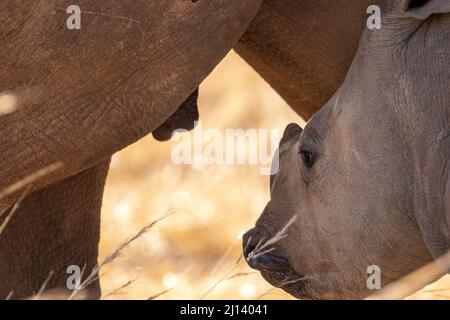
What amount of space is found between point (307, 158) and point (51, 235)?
1.20 metres

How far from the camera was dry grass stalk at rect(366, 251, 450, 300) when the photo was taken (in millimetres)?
3938

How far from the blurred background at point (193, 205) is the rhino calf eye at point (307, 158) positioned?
3.17 metres

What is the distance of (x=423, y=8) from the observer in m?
3.71

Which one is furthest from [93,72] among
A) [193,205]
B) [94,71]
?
[193,205]

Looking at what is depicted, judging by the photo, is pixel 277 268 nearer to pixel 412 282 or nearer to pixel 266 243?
pixel 266 243

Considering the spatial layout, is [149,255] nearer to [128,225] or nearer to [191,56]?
[128,225]

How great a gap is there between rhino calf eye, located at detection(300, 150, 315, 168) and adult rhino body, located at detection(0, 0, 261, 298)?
384 millimetres

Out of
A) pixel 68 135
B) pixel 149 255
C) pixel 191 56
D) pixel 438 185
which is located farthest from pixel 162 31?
pixel 149 255

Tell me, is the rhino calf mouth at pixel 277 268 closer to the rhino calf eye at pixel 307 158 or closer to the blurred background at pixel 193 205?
the rhino calf eye at pixel 307 158

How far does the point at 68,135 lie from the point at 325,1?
38.1 inches

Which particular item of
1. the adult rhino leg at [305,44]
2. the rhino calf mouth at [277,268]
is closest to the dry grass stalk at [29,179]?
the rhino calf mouth at [277,268]

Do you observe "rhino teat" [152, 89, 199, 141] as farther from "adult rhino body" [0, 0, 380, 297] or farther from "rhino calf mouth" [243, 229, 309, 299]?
"rhino calf mouth" [243, 229, 309, 299]

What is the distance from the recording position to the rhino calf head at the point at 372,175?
12.1 ft

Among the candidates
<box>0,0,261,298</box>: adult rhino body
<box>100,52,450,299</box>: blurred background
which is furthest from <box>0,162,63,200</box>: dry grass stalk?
<box>100,52,450,299</box>: blurred background
